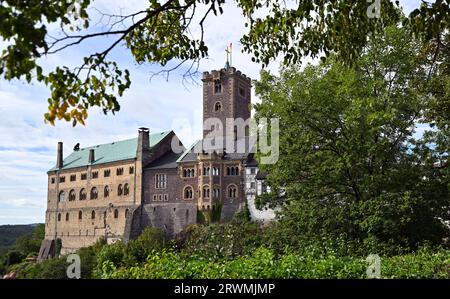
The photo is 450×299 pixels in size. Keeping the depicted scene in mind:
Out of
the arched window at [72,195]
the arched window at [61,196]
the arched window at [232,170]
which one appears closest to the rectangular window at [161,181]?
the arched window at [232,170]

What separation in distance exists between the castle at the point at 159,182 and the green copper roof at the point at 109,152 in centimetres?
21

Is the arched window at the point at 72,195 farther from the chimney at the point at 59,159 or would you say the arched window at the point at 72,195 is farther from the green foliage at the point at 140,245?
the green foliage at the point at 140,245

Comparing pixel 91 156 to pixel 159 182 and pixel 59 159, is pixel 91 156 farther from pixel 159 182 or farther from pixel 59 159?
pixel 159 182

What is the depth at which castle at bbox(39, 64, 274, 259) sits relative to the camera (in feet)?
197

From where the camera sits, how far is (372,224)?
20.5 metres

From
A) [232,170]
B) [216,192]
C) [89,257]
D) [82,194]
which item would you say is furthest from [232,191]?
[82,194]

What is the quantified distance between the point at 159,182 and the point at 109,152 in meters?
15.2

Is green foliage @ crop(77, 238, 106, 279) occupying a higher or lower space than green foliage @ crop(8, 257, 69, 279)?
higher

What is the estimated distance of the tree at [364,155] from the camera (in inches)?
854

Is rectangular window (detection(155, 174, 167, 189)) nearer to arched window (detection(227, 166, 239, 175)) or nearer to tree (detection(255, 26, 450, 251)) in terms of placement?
arched window (detection(227, 166, 239, 175))

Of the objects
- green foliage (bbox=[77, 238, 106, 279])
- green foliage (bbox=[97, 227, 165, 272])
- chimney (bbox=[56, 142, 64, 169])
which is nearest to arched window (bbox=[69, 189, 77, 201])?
chimney (bbox=[56, 142, 64, 169])

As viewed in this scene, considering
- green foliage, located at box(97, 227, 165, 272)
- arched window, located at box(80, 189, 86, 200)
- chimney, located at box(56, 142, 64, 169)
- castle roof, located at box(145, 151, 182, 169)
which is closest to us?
green foliage, located at box(97, 227, 165, 272)
